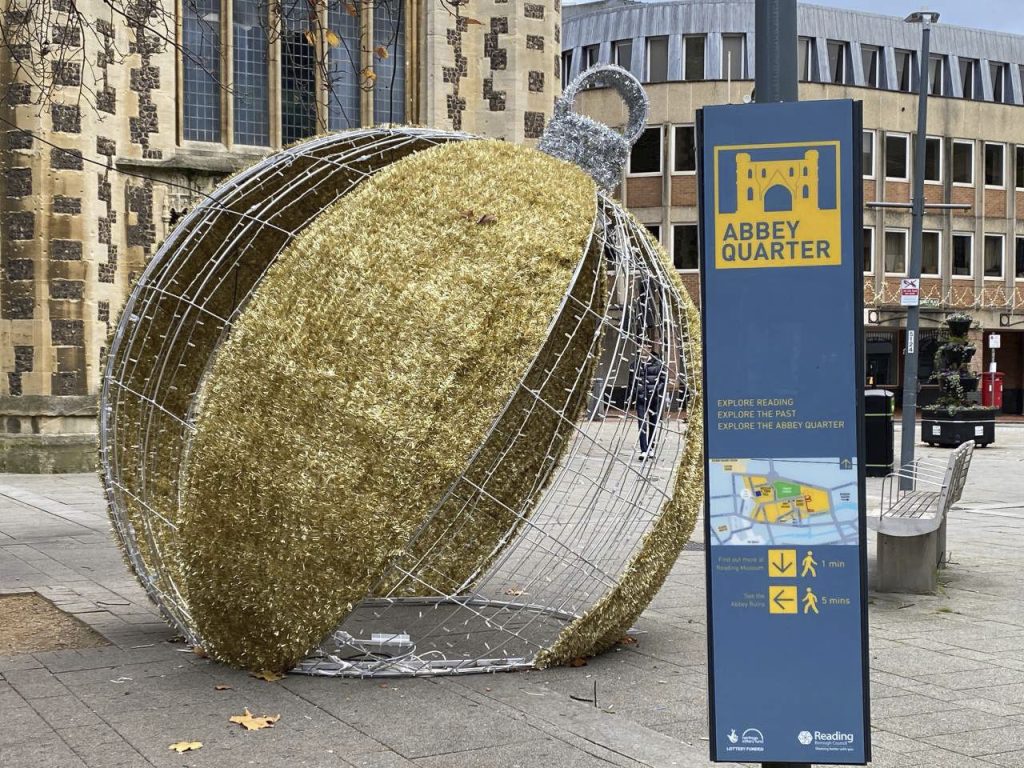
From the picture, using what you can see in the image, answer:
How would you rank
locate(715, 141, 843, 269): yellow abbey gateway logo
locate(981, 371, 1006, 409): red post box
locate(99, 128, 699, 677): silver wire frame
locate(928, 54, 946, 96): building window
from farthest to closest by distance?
1. locate(928, 54, 946, 96): building window
2. locate(981, 371, 1006, 409): red post box
3. locate(99, 128, 699, 677): silver wire frame
4. locate(715, 141, 843, 269): yellow abbey gateway logo

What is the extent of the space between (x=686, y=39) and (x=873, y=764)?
44.8 metres

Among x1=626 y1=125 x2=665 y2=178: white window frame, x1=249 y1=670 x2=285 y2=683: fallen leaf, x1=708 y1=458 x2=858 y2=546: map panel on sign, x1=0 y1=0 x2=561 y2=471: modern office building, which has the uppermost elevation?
x1=626 y1=125 x2=665 y2=178: white window frame

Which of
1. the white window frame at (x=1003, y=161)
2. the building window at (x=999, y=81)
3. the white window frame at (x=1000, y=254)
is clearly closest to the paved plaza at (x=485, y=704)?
the white window frame at (x=1000, y=254)

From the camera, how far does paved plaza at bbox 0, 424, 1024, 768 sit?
5141 mm

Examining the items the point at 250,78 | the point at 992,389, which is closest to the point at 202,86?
the point at 250,78

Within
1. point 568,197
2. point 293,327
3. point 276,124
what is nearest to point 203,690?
point 293,327

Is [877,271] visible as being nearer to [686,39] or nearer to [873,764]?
[686,39]

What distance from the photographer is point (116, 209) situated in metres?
19.1

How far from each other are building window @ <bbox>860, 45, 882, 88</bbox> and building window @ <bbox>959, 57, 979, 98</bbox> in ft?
12.5

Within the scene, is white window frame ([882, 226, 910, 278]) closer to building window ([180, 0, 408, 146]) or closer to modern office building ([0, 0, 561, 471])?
modern office building ([0, 0, 561, 471])

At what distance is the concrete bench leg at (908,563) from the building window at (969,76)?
4562 cm

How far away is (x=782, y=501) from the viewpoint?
4.04 meters

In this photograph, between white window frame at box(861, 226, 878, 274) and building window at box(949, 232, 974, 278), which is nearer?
white window frame at box(861, 226, 878, 274)

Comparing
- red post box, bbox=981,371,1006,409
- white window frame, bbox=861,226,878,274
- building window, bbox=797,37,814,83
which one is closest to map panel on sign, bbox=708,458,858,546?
red post box, bbox=981,371,1006,409
